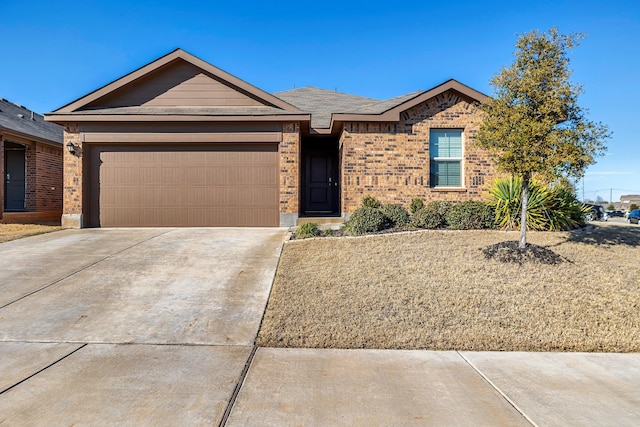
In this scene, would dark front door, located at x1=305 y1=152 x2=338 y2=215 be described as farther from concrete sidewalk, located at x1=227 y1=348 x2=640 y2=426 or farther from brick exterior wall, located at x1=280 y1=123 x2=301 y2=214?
concrete sidewalk, located at x1=227 y1=348 x2=640 y2=426

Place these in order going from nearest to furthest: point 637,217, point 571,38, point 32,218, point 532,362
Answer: point 532,362, point 571,38, point 32,218, point 637,217

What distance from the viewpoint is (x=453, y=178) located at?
11461 millimetres

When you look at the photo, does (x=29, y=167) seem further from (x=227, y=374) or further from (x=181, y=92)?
(x=227, y=374)

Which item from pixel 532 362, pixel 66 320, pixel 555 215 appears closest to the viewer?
pixel 532 362

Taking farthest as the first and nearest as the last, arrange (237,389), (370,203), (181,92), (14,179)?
(14,179) < (181,92) < (370,203) < (237,389)

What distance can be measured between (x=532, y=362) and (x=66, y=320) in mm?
5631

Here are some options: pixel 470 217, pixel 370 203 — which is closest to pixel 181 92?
Answer: pixel 370 203

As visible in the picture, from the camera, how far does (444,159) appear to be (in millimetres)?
11461

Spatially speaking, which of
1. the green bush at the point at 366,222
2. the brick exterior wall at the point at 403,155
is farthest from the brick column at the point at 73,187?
the green bush at the point at 366,222

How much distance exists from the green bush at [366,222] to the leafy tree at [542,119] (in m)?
3.34

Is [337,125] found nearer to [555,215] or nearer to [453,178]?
[453,178]

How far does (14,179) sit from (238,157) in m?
11.4

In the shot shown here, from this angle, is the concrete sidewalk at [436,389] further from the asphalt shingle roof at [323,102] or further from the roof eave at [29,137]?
the roof eave at [29,137]

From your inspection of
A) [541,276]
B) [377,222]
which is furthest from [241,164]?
[541,276]
